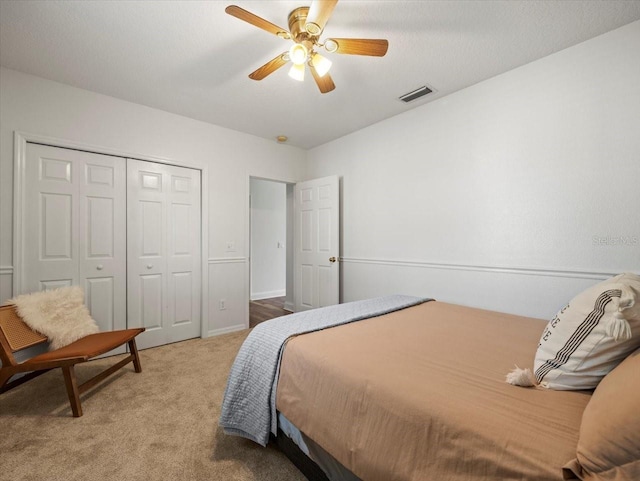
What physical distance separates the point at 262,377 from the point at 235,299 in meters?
2.36

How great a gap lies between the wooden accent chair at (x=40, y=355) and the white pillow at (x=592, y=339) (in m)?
2.46

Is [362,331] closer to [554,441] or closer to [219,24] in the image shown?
[554,441]

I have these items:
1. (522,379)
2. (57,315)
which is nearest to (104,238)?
(57,315)

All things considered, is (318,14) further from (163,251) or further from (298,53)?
(163,251)

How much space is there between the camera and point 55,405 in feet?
6.30

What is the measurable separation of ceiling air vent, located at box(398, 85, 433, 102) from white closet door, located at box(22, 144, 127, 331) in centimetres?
291

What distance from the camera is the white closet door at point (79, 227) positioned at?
8.08 feet

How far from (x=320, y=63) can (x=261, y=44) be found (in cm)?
54

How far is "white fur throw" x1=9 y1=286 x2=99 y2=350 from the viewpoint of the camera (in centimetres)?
201

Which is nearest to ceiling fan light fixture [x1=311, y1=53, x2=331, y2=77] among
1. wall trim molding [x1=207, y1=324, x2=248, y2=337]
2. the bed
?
the bed

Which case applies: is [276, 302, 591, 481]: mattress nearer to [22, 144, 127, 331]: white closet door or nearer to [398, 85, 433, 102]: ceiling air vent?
[398, 85, 433, 102]: ceiling air vent

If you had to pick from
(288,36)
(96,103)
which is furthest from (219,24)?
(96,103)

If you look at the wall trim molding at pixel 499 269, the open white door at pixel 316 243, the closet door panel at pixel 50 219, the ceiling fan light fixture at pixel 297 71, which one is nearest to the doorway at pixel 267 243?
the open white door at pixel 316 243

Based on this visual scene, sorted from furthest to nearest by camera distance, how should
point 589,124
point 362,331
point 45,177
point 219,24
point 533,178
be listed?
point 45,177, point 533,178, point 589,124, point 219,24, point 362,331
